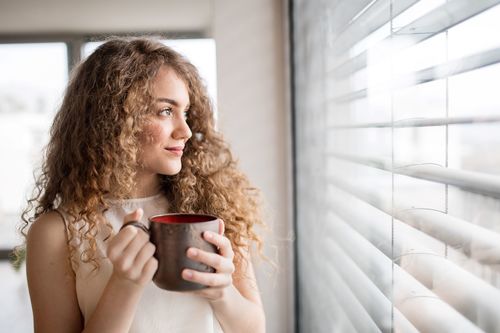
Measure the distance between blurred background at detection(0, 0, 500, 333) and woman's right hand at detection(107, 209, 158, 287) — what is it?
0.40 meters

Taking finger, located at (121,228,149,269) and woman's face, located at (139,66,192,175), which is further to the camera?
woman's face, located at (139,66,192,175)

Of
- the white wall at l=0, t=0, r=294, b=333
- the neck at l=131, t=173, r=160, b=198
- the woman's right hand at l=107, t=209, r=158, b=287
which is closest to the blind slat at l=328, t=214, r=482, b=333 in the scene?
the woman's right hand at l=107, t=209, r=158, b=287

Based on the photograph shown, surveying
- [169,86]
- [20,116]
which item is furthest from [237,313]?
[20,116]

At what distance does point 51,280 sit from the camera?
36.1 inches

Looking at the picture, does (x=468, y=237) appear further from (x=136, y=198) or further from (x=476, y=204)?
(x=136, y=198)

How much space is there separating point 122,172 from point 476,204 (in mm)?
721

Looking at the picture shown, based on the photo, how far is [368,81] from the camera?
36.6 inches

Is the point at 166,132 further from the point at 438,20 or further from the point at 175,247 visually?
the point at 438,20

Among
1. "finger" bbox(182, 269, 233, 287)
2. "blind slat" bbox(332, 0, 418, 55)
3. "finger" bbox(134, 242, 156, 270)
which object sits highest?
"blind slat" bbox(332, 0, 418, 55)

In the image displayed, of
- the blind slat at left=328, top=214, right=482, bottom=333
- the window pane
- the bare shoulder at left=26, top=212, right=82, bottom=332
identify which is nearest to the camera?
the blind slat at left=328, top=214, right=482, bottom=333

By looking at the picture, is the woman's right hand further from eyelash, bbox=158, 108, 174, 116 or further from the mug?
eyelash, bbox=158, 108, 174, 116

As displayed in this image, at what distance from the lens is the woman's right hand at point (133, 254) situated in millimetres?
691

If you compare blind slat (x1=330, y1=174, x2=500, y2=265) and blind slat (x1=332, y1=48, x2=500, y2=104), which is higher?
blind slat (x1=332, y1=48, x2=500, y2=104)

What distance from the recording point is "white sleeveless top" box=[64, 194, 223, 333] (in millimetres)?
937
